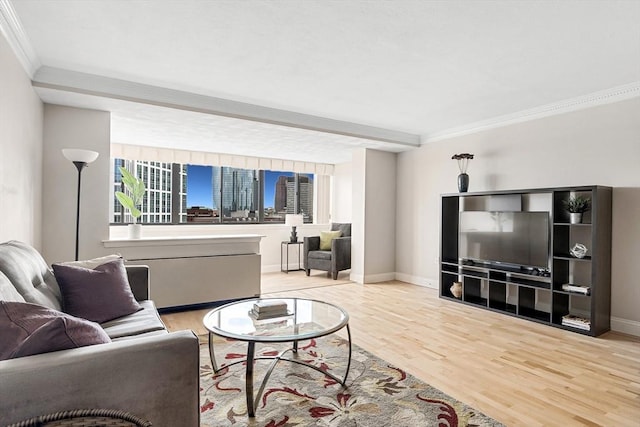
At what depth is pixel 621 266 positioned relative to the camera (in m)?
3.47

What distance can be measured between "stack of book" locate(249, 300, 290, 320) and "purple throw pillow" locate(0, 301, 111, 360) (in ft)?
3.90

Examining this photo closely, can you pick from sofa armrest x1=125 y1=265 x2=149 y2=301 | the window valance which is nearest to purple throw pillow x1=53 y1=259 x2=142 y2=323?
sofa armrest x1=125 y1=265 x2=149 y2=301

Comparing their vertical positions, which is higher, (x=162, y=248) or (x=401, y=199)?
(x=401, y=199)

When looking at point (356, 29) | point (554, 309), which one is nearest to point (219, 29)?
point (356, 29)

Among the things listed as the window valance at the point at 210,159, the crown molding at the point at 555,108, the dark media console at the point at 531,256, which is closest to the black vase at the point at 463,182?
the dark media console at the point at 531,256

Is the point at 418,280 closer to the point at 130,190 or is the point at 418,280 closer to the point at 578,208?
the point at 578,208

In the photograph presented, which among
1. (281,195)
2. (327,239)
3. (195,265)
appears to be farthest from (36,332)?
(281,195)

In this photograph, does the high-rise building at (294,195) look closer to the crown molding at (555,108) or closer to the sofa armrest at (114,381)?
the crown molding at (555,108)

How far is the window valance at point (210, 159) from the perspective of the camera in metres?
5.56

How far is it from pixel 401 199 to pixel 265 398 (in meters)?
4.41

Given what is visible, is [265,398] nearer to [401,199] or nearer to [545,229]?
[545,229]

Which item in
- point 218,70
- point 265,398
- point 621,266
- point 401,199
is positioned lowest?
point 265,398

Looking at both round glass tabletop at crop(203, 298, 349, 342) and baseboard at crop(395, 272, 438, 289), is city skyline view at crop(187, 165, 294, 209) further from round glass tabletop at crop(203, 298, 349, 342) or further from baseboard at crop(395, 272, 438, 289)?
round glass tabletop at crop(203, 298, 349, 342)

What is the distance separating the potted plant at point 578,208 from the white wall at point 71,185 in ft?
15.8
